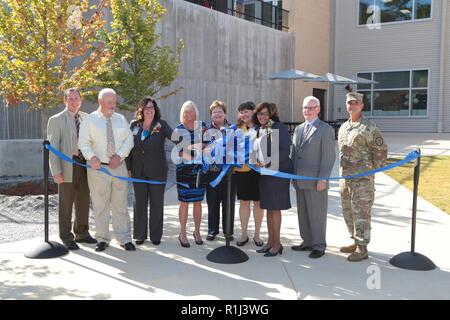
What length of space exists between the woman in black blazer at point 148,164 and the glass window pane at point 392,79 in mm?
21212

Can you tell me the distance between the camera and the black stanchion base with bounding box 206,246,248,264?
17.0 ft

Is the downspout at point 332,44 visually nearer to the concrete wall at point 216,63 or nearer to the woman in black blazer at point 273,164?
the concrete wall at point 216,63

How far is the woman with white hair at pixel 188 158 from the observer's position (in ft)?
18.9

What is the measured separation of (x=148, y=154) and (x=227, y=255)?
158 cm

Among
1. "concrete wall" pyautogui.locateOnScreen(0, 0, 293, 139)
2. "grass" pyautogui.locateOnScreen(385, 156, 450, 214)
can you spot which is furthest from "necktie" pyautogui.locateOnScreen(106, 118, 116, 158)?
"concrete wall" pyautogui.locateOnScreen(0, 0, 293, 139)

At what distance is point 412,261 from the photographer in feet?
16.5

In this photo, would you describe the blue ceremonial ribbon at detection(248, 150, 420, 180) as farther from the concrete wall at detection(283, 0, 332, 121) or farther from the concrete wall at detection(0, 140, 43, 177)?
the concrete wall at detection(283, 0, 332, 121)

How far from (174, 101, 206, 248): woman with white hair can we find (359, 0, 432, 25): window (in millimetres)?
21699

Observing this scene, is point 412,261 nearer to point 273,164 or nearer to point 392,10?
point 273,164

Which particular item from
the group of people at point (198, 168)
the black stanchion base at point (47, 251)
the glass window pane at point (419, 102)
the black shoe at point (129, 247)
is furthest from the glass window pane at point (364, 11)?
the black stanchion base at point (47, 251)

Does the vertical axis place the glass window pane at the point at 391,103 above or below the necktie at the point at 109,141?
above
